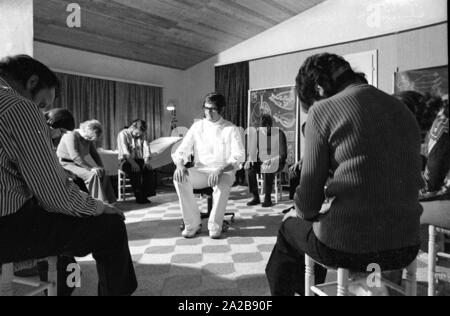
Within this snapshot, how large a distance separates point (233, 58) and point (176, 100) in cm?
145

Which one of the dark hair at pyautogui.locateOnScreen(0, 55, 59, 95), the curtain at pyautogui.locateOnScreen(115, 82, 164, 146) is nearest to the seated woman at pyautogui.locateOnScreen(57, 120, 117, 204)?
the curtain at pyautogui.locateOnScreen(115, 82, 164, 146)

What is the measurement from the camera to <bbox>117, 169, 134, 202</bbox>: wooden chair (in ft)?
10.8

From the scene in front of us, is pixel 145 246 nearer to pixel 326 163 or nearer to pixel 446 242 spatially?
pixel 326 163

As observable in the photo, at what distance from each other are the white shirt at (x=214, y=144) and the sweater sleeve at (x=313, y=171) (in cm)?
155

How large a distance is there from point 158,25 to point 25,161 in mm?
1804

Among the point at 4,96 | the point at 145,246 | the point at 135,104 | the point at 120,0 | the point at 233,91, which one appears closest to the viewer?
the point at 4,96

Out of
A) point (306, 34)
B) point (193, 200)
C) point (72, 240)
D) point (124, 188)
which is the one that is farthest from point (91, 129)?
point (306, 34)

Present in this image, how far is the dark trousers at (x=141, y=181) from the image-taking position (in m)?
3.25

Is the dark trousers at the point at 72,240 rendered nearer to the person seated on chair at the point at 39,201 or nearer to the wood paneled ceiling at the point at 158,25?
the person seated on chair at the point at 39,201

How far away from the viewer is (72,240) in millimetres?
981

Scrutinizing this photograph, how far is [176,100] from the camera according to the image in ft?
10.2

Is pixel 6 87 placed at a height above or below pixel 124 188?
above

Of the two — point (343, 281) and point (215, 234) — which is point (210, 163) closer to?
point (215, 234)

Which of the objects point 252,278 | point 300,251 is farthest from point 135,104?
point 300,251
